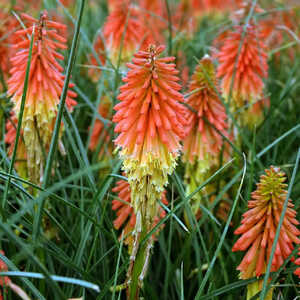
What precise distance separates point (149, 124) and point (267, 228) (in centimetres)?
81

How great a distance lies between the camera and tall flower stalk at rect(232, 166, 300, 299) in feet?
6.99

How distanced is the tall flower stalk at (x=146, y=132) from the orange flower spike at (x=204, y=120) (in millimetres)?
958

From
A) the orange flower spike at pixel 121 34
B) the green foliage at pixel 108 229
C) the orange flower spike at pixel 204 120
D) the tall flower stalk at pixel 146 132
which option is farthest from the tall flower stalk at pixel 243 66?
the tall flower stalk at pixel 146 132

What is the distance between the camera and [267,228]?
2160mm

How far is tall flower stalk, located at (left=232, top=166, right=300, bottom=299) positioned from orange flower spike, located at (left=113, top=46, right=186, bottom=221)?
51 centimetres

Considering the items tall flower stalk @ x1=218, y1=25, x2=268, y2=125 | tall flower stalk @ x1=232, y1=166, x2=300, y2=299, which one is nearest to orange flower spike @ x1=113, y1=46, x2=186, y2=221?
tall flower stalk @ x1=232, y1=166, x2=300, y2=299

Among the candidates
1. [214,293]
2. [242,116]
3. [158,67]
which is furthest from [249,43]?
[214,293]

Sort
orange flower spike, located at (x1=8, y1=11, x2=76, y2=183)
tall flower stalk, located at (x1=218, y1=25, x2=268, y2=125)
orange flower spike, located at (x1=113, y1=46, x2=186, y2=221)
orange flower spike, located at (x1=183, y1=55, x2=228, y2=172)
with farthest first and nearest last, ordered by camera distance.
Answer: tall flower stalk, located at (x1=218, y1=25, x2=268, y2=125) < orange flower spike, located at (x1=183, y1=55, x2=228, y2=172) < orange flower spike, located at (x1=8, y1=11, x2=76, y2=183) < orange flower spike, located at (x1=113, y1=46, x2=186, y2=221)

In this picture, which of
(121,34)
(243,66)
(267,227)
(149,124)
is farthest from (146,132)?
(121,34)

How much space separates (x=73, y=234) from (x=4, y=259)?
819mm

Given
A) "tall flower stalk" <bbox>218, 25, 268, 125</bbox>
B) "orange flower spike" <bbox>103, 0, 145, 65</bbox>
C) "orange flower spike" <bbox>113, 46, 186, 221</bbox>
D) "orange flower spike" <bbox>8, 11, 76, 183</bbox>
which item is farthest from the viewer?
"orange flower spike" <bbox>103, 0, 145, 65</bbox>

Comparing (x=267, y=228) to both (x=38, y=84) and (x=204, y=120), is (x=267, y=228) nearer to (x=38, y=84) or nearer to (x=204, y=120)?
(x=204, y=120)

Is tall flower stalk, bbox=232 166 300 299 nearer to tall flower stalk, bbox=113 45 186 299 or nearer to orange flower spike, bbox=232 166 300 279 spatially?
orange flower spike, bbox=232 166 300 279

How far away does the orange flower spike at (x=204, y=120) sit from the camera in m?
3.03
